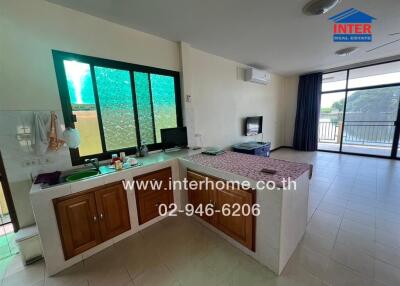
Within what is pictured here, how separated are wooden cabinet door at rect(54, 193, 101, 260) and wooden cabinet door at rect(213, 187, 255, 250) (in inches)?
51.4

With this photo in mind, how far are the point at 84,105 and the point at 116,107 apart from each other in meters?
0.37

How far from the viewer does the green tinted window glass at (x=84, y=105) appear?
1913 mm

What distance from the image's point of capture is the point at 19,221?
5.59 ft

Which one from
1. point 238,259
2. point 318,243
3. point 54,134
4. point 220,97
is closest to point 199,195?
point 238,259

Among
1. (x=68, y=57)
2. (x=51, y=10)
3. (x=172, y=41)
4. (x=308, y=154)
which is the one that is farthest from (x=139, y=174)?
(x=308, y=154)

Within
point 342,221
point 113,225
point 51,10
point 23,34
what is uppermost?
point 51,10

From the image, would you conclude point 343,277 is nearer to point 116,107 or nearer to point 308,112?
point 116,107

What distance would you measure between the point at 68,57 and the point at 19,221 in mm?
1846

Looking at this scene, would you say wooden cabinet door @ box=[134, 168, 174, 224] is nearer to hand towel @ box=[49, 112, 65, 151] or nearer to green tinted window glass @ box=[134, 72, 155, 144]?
green tinted window glass @ box=[134, 72, 155, 144]

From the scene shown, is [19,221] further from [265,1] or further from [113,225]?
[265,1]

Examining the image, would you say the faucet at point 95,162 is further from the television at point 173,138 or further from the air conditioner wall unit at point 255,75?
the air conditioner wall unit at point 255,75

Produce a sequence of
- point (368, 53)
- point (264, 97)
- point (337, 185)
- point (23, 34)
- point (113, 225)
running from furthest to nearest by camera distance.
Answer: point (264, 97), point (368, 53), point (337, 185), point (113, 225), point (23, 34)

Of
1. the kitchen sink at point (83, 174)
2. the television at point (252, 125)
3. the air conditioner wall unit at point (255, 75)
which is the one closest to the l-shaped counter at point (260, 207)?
the kitchen sink at point (83, 174)

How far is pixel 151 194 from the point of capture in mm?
2100
